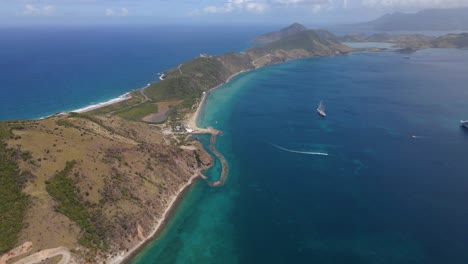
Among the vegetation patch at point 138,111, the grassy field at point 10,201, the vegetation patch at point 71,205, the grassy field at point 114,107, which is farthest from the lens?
the grassy field at point 114,107

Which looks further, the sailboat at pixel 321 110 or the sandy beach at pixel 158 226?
the sailboat at pixel 321 110

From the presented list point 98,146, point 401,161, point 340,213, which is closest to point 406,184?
point 401,161

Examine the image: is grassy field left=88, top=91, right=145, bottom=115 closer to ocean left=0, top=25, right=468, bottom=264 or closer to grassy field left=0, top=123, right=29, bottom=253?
ocean left=0, top=25, right=468, bottom=264

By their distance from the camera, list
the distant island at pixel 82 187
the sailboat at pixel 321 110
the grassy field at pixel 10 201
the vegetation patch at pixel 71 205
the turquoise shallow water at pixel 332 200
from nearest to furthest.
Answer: the grassy field at pixel 10 201, the distant island at pixel 82 187, the vegetation patch at pixel 71 205, the turquoise shallow water at pixel 332 200, the sailboat at pixel 321 110

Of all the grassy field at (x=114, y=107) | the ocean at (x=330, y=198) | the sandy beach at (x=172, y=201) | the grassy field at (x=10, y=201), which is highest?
the grassy field at (x=10, y=201)

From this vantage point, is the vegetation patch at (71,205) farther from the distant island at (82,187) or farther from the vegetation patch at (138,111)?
the vegetation patch at (138,111)

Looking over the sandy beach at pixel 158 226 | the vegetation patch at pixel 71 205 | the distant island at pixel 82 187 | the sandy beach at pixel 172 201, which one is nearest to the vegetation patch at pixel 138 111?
the sandy beach at pixel 172 201

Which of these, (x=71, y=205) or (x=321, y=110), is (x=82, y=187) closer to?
(x=71, y=205)

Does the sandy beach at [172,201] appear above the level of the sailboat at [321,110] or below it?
above
